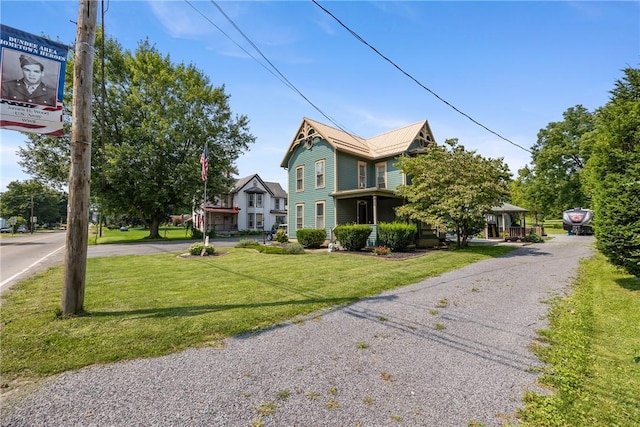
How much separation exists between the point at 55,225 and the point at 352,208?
103 metres

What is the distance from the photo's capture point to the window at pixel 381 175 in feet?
67.2

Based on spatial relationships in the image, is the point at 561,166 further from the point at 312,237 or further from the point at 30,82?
the point at 30,82

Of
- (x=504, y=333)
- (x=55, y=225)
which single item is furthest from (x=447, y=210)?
(x=55, y=225)

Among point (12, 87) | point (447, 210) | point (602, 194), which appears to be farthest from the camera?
point (447, 210)

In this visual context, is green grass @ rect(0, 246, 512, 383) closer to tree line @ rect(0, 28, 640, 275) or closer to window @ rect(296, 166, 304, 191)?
tree line @ rect(0, 28, 640, 275)

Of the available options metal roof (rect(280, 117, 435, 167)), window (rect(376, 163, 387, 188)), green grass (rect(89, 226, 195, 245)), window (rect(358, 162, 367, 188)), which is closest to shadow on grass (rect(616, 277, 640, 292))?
metal roof (rect(280, 117, 435, 167))

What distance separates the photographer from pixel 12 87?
4598 millimetres

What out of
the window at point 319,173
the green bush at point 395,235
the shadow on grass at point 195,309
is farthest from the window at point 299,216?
the shadow on grass at point 195,309

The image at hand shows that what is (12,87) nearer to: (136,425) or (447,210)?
(136,425)

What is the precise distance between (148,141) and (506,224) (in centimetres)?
3525

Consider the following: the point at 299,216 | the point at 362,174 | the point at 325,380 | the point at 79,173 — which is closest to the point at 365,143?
the point at 362,174

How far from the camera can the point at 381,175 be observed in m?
20.8

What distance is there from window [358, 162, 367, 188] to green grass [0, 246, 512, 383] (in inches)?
418

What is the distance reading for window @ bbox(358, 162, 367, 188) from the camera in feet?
67.2
